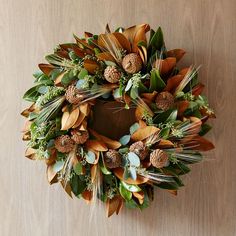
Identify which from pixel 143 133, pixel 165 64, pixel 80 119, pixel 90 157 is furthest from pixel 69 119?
pixel 165 64

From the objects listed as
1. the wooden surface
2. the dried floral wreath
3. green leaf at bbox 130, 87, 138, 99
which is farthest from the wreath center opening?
the wooden surface

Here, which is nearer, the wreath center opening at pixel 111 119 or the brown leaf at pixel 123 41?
the brown leaf at pixel 123 41

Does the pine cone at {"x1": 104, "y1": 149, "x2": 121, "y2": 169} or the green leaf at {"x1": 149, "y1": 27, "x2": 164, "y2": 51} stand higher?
the green leaf at {"x1": 149, "y1": 27, "x2": 164, "y2": 51}

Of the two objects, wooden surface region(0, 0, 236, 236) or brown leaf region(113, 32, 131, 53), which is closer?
brown leaf region(113, 32, 131, 53)

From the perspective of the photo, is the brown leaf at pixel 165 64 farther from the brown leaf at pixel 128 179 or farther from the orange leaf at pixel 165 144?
the brown leaf at pixel 128 179

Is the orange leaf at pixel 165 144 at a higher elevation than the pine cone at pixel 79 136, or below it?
below

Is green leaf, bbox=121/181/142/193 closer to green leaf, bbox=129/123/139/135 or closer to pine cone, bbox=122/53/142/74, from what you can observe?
green leaf, bbox=129/123/139/135

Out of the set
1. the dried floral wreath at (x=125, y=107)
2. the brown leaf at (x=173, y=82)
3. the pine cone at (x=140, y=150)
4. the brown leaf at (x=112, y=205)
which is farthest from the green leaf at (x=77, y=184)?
the brown leaf at (x=173, y=82)

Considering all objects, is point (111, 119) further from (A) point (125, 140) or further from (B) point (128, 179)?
(B) point (128, 179)
